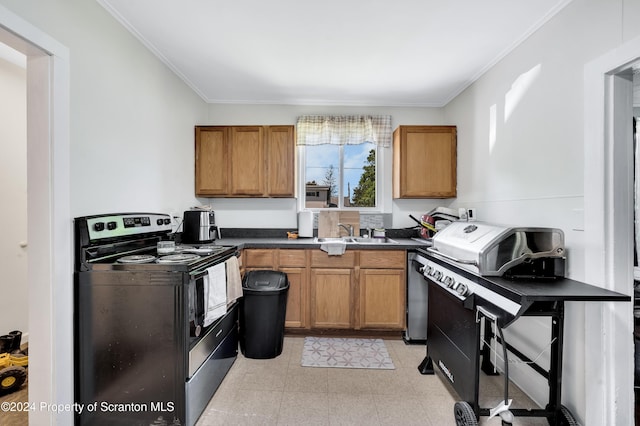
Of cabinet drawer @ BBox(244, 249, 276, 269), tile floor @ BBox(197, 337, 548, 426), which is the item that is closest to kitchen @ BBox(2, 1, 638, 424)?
tile floor @ BBox(197, 337, 548, 426)

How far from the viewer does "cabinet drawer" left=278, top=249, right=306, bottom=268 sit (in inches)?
114

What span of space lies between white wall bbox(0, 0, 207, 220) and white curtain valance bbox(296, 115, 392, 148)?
1.36 m

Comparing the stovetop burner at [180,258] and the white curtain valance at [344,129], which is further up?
the white curtain valance at [344,129]

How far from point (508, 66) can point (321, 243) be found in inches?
85.6

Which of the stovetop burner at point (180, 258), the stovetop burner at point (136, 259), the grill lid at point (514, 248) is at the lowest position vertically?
the stovetop burner at point (180, 258)

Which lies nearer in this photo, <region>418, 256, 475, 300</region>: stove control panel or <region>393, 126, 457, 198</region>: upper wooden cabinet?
<region>418, 256, 475, 300</region>: stove control panel

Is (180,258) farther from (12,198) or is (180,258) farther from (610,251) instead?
(610,251)

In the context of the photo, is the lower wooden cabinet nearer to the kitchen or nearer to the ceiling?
the kitchen

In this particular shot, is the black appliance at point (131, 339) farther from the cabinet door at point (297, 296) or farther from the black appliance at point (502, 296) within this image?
the black appliance at point (502, 296)

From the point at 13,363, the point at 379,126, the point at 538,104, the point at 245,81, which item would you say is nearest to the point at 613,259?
the point at 538,104

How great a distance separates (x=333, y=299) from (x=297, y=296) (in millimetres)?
360

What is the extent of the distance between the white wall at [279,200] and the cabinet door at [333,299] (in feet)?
2.94

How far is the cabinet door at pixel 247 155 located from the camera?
10.4ft

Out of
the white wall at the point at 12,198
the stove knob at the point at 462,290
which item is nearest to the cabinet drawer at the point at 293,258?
the stove knob at the point at 462,290
